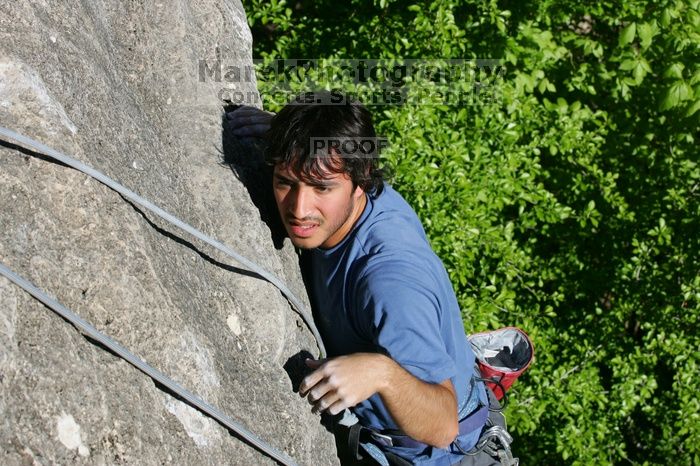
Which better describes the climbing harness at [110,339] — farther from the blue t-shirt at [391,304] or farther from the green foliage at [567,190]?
the green foliage at [567,190]

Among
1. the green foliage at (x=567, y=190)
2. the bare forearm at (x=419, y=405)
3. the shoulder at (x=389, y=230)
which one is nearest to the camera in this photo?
the bare forearm at (x=419, y=405)

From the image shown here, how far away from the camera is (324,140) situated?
2859 mm

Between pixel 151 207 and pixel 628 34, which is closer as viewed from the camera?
pixel 151 207

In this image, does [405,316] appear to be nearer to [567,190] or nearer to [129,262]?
[129,262]

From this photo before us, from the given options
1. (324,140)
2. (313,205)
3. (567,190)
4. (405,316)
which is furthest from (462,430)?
(567,190)

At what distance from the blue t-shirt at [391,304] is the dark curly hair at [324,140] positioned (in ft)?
0.44

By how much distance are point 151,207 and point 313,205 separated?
0.74 metres

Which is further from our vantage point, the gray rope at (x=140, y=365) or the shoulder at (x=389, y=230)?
the shoulder at (x=389, y=230)

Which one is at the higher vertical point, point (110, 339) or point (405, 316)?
point (110, 339)

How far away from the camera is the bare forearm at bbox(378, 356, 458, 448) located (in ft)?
7.95

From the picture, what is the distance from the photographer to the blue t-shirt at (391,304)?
249cm

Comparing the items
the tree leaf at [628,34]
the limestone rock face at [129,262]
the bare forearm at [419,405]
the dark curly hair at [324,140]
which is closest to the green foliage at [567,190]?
the tree leaf at [628,34]

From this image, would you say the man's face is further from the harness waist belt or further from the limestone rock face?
the harness waist belt

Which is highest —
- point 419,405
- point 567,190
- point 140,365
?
point 140,365
